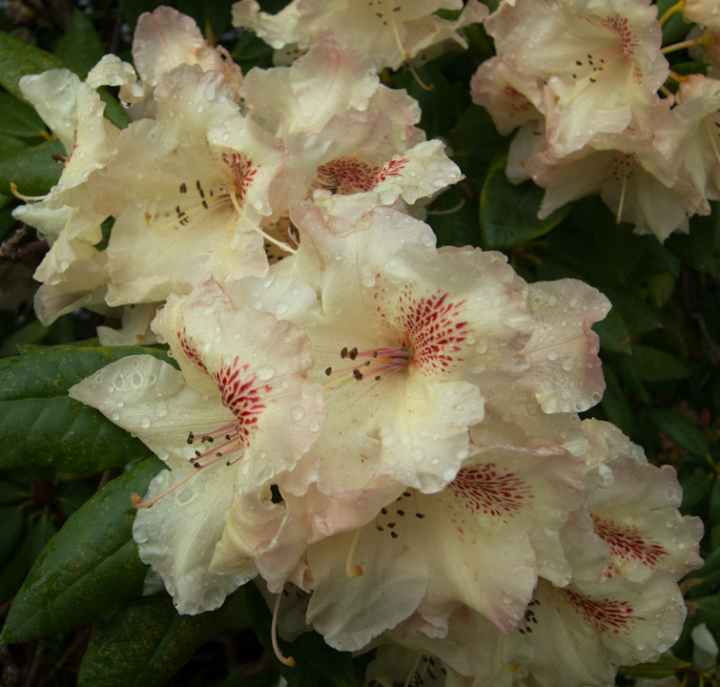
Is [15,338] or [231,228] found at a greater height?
[231,228]

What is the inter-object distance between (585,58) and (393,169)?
1.49 feet

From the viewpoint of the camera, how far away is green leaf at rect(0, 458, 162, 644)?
86 cm

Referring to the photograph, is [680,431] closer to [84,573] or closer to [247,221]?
[247,221]

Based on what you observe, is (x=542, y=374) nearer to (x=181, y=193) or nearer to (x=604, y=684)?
(x=604, y=684)

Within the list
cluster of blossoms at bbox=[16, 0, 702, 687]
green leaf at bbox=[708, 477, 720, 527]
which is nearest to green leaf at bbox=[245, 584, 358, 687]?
cluster of blossoms at bbox=[16, 0, 702, 687]

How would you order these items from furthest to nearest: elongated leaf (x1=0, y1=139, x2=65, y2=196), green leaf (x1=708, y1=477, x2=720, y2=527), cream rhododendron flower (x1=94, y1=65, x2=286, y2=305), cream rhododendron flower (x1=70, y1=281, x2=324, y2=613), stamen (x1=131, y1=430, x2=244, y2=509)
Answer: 1. green leaf (x1=708, y1=477, x2=720, y2=527)
2. elongated leaf (x1=0, y1=139, x2=65, y2=196)
3. cream rhododendron flower (x1=94, y1=65, x2=286, y2=305)
4. stamen (x1=131, y1=430, x2=244, y2=509)
5. cream rhododendron flower (x1=70, y1=281, x2=324, y2=613)

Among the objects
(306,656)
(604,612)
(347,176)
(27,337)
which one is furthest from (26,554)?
(604,612)

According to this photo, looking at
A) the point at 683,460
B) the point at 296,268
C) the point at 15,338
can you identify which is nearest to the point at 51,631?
the point at 296,268

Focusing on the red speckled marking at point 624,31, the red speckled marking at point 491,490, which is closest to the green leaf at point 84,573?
the red speckled marking at point 491,490

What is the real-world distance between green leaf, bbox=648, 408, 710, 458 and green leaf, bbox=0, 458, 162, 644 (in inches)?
55.1

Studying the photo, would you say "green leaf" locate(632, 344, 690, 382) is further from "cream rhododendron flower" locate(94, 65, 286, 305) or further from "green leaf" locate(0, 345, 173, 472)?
"green leaf" locate(0, 345, 173, 472)

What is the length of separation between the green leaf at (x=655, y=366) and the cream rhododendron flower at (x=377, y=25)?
954 mm

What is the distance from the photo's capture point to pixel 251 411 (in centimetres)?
74

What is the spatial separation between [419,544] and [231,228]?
494 millimetres
